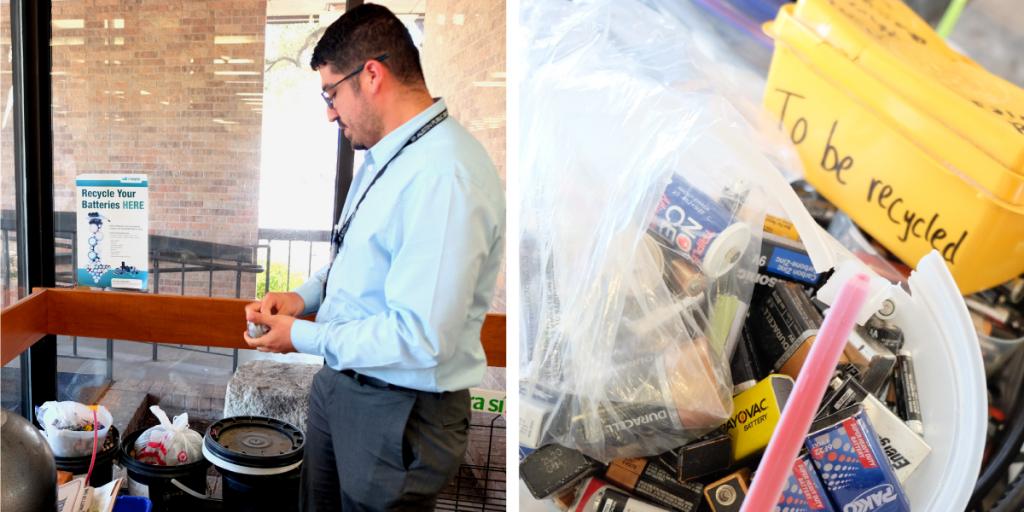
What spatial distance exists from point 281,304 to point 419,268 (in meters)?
0.42

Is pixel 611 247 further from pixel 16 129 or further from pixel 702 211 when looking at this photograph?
pixel 16 129

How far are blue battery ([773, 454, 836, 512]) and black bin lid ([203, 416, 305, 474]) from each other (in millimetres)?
1236

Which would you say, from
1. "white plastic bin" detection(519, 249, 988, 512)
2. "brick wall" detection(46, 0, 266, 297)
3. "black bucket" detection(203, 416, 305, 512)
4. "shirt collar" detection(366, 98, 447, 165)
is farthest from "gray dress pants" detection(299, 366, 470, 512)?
"brick wall" detection(46, 0, 266, 297)

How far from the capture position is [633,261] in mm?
564

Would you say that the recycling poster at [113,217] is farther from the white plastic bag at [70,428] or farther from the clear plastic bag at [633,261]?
the clear plastic bag at [633,261]

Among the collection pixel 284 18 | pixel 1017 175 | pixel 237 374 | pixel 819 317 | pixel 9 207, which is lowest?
pixel 237 374

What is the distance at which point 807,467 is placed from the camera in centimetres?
52

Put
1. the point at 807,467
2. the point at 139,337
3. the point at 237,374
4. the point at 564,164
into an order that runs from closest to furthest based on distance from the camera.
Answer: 1. the point at 807,467
2. the point at 564,164
3. the point at 139,337
4. the point at 237,374

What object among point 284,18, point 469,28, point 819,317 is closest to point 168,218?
point 284,18

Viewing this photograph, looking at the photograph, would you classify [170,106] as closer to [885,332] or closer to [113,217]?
[113,217]

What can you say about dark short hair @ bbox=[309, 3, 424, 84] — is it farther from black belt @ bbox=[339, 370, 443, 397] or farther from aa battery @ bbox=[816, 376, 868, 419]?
aa battery @ bbox=[816, 376, 868, 419]

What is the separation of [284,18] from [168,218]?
2.08 ft

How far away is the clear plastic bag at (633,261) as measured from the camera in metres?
0.54

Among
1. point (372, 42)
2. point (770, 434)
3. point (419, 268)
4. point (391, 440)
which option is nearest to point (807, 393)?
point (770, 434)
